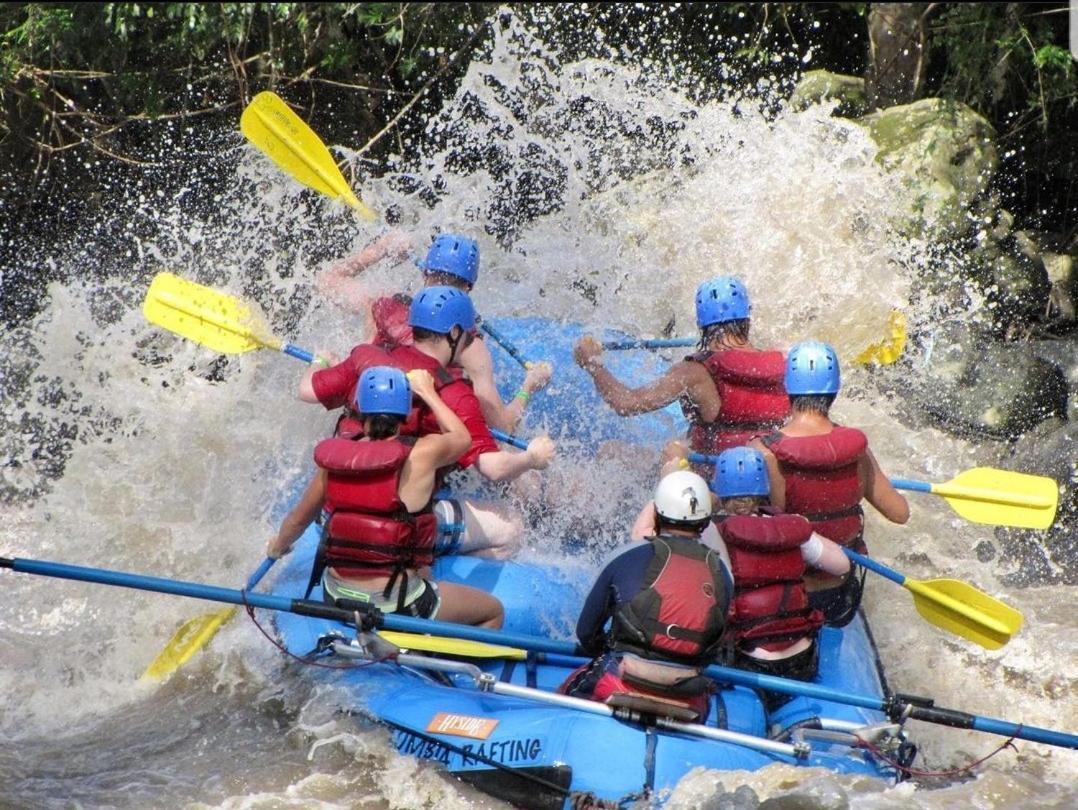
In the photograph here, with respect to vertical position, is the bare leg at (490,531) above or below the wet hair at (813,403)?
below

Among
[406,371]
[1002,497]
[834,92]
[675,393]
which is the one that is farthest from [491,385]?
[834,92]

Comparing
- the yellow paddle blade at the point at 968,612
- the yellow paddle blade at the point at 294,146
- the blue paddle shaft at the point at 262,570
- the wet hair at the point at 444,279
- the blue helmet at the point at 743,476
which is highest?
the yellow paddle blade at the point at 294,146

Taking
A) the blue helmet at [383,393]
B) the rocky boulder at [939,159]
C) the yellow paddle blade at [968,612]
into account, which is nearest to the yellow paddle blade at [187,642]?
the blue helmet at [383,393]

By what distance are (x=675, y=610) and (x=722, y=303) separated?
198 centimetres

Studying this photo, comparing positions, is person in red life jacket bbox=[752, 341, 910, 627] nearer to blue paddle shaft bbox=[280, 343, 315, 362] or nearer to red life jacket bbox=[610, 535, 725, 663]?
red life jacket bbox=[610, 535, 725, 663]

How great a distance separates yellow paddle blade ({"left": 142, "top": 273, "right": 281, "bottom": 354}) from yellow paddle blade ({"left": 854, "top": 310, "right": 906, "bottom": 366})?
119 inches

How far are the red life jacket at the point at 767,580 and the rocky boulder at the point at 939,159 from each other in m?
5.08

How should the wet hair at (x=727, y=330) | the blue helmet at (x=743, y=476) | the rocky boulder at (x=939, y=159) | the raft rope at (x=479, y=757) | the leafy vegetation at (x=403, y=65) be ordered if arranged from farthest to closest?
the leafy vegetation at (x=403, y=65), the rocky boulder at (x=939, y=159), the wet hair at (x=727, y=330), the blue helmet at (x=743, y=476), the raft rope at (x=479, y=757)

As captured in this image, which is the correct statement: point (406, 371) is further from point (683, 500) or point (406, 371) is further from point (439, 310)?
point (683, 500)

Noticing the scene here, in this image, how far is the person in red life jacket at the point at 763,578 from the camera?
443cm

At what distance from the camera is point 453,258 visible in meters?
5.99

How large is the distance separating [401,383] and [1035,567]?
4193 mm

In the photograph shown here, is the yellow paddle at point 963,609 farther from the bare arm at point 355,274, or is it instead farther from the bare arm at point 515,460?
the bare arm at point 355,274

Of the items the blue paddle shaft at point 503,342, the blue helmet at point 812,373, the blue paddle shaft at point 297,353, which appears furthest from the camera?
the blue paddle shaft at point 503,342
